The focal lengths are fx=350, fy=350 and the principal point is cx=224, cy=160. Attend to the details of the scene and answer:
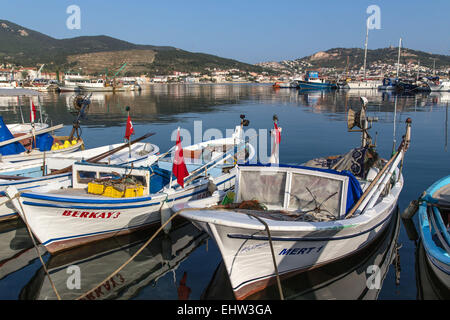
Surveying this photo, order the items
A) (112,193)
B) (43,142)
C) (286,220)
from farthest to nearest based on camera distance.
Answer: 1. (43,142)
2. (112,193)
3. (286,220)

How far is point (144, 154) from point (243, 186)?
9922 mm

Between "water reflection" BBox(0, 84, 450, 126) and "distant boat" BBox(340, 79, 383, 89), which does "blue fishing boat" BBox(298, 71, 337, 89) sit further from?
"water reflection" BBox(0, 84, 450, 126)

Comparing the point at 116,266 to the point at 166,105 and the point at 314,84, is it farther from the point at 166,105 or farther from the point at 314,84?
the point at 314,84

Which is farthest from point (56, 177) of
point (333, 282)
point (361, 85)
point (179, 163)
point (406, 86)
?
point (361, 85)

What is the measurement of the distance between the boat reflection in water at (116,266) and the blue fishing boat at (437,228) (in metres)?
6.69

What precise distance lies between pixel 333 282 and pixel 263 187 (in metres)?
3.17

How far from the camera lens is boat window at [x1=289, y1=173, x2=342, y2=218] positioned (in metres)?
9.64

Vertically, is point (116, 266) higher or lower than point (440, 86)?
lower

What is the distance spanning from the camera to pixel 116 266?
1043 cm

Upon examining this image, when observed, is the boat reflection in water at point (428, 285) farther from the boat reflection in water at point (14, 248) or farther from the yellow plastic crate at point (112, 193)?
the boat reflection in water at point (14, 248)

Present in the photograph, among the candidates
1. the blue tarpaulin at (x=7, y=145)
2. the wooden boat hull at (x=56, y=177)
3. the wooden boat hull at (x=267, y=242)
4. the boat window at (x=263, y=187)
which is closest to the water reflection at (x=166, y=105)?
the blue tarpaulin at (x=7, y=145)

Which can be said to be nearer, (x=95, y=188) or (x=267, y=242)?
(x=267, y=242)
